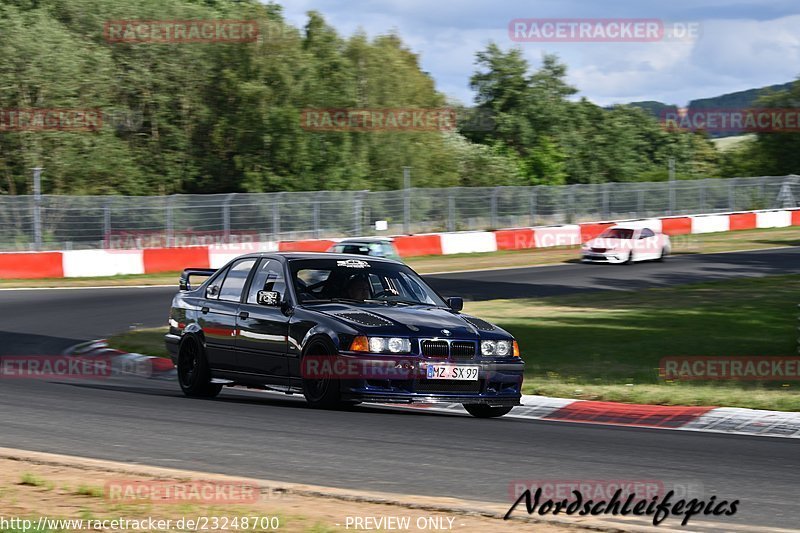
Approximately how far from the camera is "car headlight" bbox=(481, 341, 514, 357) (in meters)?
10.5

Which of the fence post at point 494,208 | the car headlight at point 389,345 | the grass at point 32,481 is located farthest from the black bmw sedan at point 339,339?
the fence post at point 494,208

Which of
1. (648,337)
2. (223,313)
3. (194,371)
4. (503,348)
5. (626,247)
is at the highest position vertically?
(223,313)

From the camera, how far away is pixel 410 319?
10.5 meters

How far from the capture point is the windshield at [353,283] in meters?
11.3

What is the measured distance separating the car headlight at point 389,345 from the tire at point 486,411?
1260 mm

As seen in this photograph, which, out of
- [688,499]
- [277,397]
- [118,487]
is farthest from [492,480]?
[277,397]

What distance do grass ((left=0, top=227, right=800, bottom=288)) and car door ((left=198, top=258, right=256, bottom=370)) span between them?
17.2 meters

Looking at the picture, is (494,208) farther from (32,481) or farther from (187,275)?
(32,481)

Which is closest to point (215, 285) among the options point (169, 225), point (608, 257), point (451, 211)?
point (169, 225)

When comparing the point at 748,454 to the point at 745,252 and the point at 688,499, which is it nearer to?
the point at 688,499

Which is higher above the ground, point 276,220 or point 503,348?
point 276,220

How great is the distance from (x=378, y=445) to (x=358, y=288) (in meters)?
2.93

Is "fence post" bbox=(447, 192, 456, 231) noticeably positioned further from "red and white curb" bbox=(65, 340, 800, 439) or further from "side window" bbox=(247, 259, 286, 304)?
"side window" bbox=(247, 259, 286, 304)

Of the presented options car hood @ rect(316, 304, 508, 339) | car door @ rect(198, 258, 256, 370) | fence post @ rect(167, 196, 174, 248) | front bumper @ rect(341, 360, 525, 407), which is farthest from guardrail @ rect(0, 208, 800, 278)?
front bumper @ rect(341, 360, 525, 407)
